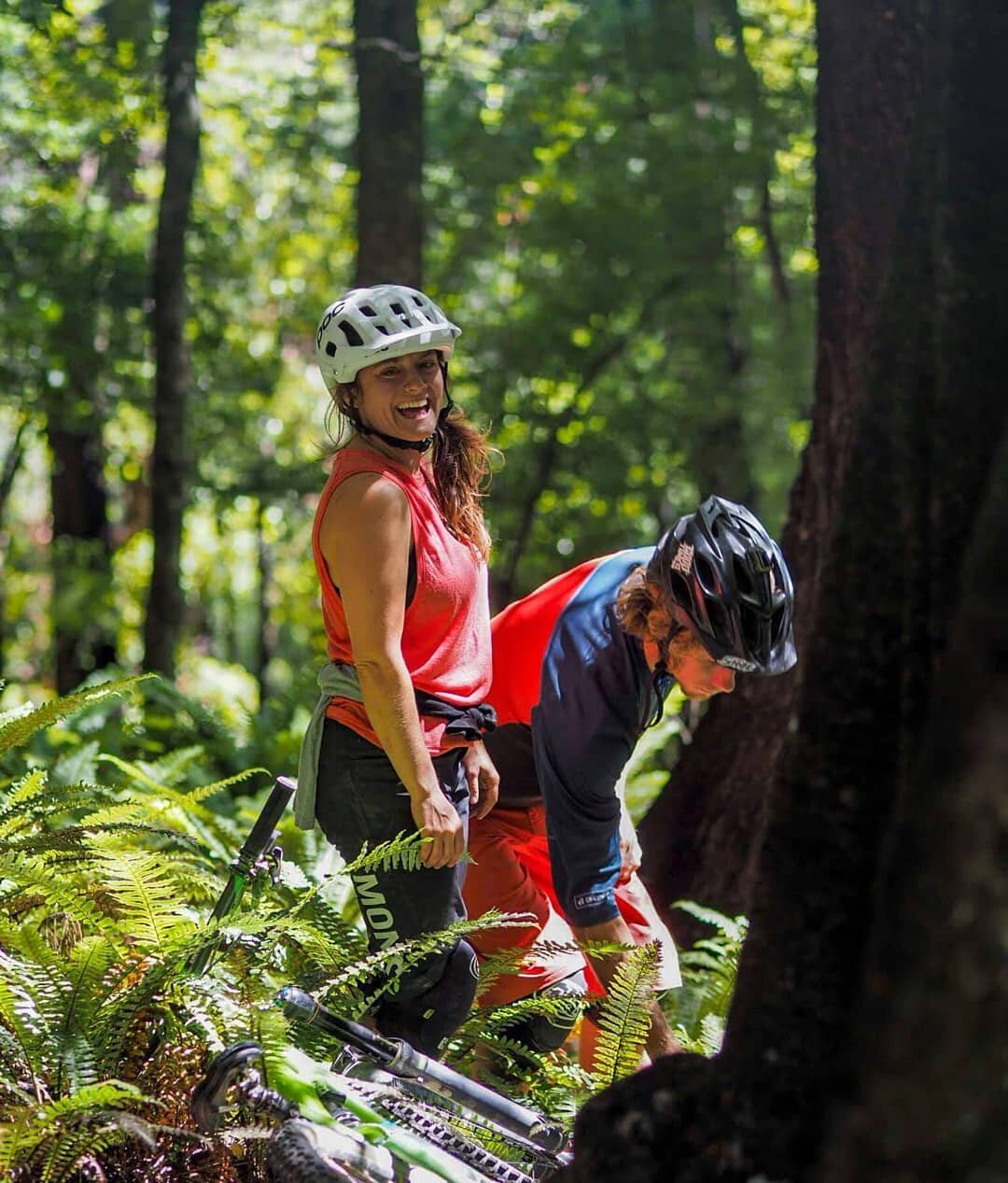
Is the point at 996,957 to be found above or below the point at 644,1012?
above

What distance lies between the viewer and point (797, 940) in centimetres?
231

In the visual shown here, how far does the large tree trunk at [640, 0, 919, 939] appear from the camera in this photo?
559 centimetres

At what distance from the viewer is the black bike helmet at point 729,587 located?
3.69m

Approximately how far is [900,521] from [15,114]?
12490 millimetres

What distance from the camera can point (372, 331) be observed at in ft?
12.5

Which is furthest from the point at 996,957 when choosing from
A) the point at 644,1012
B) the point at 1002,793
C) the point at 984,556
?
the point at 644,1012

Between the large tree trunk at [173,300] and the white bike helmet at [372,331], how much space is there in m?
6.86

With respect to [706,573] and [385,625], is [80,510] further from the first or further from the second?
[706,573]

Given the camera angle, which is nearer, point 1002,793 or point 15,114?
point 1002,793

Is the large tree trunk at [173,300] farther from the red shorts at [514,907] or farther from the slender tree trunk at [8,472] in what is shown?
the red shorts at [514,907]

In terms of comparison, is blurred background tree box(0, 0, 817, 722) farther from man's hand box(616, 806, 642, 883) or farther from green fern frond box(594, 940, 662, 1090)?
green fern frond box(594, 940, 662, 1090)

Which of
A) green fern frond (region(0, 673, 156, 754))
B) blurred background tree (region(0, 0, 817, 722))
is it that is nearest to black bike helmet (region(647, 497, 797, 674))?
green fern frond (region(0, 673, 156, 754))

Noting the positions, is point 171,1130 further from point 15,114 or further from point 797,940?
point 15,114

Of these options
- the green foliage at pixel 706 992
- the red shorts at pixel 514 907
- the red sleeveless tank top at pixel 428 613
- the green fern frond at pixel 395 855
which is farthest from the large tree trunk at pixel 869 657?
the green foliage at pixel 706 992
